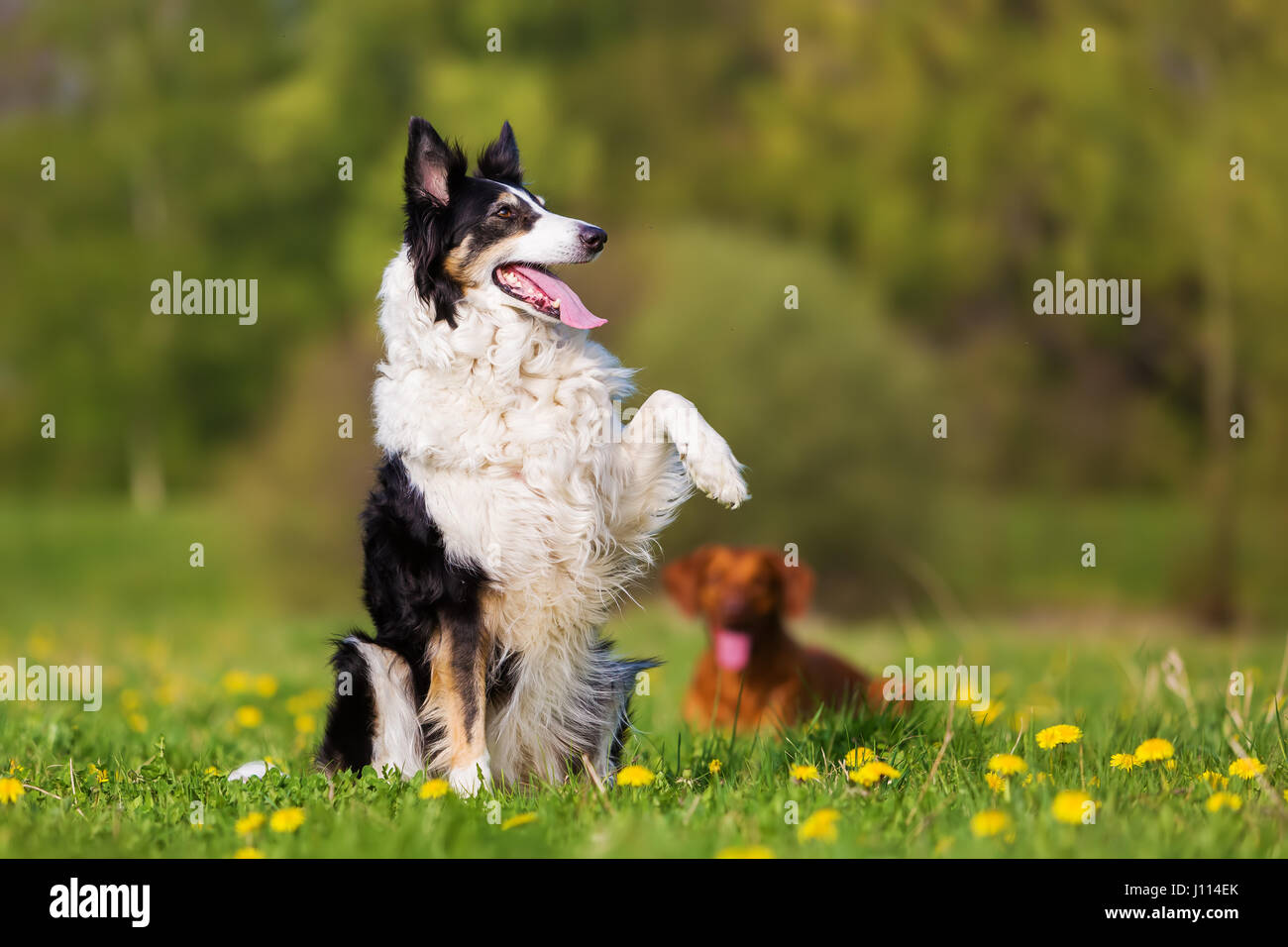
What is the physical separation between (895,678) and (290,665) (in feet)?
15.1

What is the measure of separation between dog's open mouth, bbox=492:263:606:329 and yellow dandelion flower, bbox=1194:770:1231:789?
2179 millimetres

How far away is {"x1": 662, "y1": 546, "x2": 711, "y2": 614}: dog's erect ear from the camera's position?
636cm

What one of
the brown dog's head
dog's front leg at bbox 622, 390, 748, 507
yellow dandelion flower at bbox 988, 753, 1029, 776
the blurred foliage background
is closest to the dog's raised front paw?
dog's front leg at bbox 622, 390, 748, 507

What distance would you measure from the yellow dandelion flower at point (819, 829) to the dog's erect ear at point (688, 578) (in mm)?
3312

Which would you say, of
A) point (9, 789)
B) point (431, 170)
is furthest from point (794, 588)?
point (9, 789)

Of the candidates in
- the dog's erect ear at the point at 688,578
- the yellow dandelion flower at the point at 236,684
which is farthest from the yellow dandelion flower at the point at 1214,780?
the yellow dandelion flower at the point at 236,684

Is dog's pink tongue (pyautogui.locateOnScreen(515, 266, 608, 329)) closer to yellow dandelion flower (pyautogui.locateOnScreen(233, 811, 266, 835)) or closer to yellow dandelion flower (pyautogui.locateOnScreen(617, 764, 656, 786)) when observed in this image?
yellow dandelion flower (pyautogui.locateOnScreen(617, 764, 656, 786))

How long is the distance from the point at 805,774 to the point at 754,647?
96.5 inches

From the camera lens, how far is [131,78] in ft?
72.9

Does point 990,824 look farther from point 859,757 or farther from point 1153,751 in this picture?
point 1153,751

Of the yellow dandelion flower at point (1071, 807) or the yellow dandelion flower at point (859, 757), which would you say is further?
the yellow dandelion flower at point (859, 757)

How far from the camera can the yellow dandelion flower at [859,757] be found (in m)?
3.79

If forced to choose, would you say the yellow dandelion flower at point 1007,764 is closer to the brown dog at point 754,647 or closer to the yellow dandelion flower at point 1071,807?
the yellow dandelion flower at point 1071,807
